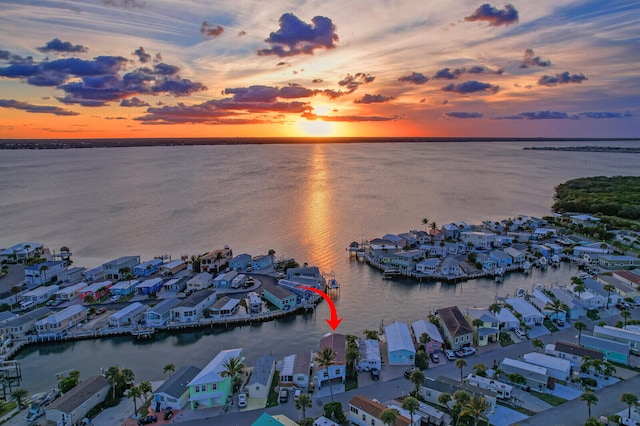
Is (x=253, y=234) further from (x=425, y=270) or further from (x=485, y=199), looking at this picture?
(x=485, y=199)

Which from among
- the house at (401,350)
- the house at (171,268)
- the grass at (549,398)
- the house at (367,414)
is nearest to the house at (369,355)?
the house at (401,350)

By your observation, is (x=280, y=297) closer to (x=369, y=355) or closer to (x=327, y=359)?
(x=369, y=355)

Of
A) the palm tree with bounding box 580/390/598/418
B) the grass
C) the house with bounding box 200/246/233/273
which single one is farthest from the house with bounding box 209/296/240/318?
the palm tree with bounding box 580/390/598/418

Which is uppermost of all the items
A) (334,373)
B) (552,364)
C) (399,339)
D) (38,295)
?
(552,364)

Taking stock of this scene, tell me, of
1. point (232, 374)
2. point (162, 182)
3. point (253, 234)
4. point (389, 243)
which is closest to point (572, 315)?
point (389, 243)

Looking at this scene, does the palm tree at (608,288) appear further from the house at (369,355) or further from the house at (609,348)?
the house at (369,355)

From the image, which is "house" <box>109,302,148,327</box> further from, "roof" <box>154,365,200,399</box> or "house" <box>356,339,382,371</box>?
"house" <box>356,339,382,371</box>

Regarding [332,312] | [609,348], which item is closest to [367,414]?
[332,312]
